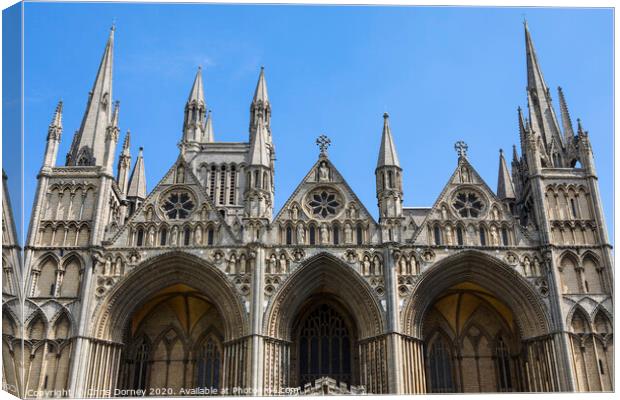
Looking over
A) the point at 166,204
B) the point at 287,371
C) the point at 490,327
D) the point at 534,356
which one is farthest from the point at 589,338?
the point at 166,204

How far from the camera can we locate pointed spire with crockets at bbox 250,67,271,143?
4156 cm

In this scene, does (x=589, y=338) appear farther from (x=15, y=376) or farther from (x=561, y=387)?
(x=15, y=376)

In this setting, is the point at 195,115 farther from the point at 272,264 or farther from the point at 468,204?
the point at 468,204

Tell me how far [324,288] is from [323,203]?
12.8 feet

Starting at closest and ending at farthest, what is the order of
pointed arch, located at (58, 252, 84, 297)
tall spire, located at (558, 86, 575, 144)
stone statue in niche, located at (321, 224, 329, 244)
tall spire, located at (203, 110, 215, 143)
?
1. pointed arch, located at (58, 252, 84, 297)
2. stone statue in niche, located at (321, 224, 329, 244)
3. tall spire, located at (558, 86, 575, 144)
4. tall spire, located at (203, 110, 215, 143)

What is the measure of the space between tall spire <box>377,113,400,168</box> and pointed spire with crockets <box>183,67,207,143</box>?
53.3 feet

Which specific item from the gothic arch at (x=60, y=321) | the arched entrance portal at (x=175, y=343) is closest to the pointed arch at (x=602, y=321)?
the arched entrance portal at (x=175, y=343)

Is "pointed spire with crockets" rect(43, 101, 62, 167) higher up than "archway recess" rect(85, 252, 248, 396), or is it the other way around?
"pointed spire with crockets" rect(43, 101, 62, 167)

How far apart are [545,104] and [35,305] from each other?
26.2m

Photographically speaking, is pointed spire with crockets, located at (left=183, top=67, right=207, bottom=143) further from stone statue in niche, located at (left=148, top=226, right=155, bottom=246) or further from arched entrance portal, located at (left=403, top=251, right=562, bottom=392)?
arched entrance portal, located at (left=403, top=251, right=562, bottom=392)

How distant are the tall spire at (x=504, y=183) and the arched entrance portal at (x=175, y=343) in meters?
17.3

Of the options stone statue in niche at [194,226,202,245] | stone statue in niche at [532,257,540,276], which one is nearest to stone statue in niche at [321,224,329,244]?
stone statue in niche at [194,226,202,245]

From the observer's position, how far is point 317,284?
28.5 metres

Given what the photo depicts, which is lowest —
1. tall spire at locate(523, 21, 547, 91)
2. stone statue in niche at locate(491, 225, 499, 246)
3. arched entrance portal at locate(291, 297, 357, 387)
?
arched entrance portal at locate(291, 297, 357, 387)
